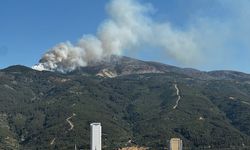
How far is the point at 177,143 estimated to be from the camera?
110188 millimetres

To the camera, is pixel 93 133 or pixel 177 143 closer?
pixel 93 133

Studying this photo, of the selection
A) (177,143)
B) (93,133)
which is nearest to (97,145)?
(93,133)

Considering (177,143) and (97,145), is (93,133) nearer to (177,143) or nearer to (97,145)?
(97,145)

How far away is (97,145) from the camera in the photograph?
318 feet

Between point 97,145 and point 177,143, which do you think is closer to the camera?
point 97,145

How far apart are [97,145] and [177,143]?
1987 cm

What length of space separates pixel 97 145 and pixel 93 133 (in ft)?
7.77

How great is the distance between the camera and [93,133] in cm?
9812

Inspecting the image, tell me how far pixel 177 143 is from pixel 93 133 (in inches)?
783
